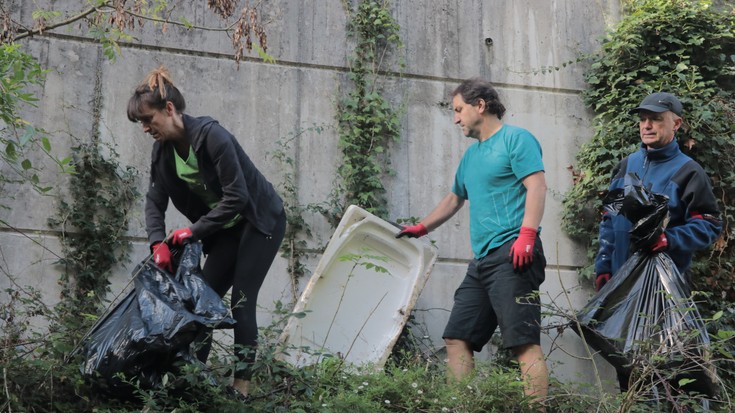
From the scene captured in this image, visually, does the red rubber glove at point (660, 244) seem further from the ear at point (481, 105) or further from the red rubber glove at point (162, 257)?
the red rubber glove at point (162, 257)

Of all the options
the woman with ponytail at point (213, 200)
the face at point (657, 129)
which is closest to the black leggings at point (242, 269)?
the woman with ponytail at point (213, 200)

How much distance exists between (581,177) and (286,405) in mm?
3400

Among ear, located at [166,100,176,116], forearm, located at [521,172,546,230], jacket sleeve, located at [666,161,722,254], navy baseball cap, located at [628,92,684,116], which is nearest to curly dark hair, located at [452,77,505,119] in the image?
forearm, located at [521,172,546,230]

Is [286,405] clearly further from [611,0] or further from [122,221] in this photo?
[611,0]

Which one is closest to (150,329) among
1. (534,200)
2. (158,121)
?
(158,121)

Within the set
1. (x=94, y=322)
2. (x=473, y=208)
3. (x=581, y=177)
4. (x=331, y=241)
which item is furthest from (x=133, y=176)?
(x=581, y=177)

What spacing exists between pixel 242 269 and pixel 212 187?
0.40 metres

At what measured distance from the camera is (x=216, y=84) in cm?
664

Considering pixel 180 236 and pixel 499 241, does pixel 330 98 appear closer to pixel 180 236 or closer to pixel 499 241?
pixel 499 241

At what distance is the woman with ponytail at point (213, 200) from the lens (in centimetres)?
466

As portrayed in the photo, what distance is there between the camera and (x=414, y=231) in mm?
5688

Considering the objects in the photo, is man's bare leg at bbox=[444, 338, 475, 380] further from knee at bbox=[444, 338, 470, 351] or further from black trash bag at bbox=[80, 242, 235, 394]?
black trash bag at bbox=[80, 242, 235, 394]

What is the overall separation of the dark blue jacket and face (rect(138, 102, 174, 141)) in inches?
86.0

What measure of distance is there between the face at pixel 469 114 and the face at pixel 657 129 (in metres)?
0.82
